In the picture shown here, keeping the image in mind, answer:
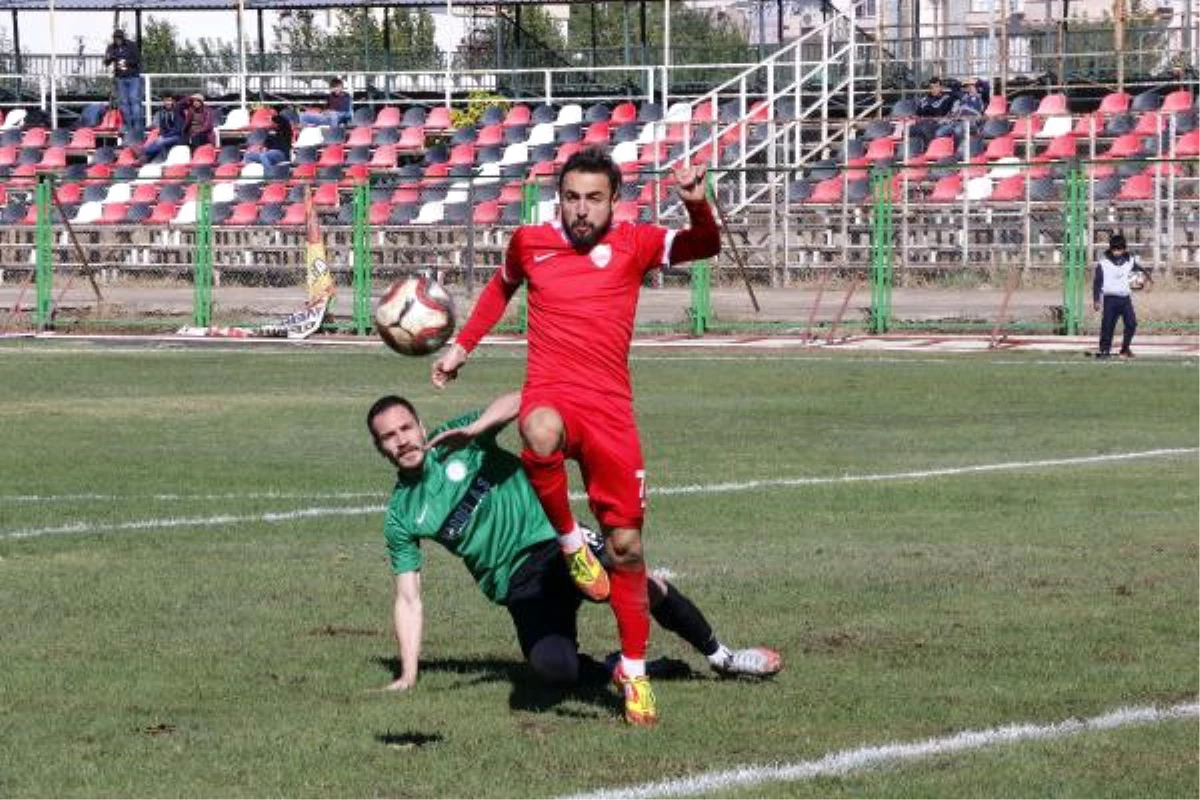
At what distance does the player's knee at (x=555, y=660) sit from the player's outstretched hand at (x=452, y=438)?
2.42 ft

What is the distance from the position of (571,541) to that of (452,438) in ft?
1.87

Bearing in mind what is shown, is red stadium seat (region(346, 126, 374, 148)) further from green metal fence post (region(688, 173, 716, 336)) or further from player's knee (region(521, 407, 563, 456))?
player's knee (region(521, 407, 563, 456))

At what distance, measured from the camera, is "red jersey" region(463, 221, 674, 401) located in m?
8.37

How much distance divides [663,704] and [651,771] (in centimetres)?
111

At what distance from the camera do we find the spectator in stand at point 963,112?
39875 mm

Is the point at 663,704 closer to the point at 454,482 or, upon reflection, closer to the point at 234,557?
the point at 454,482

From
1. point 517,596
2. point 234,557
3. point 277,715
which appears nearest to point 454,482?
point 517,596

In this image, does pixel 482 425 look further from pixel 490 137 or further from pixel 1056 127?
pixel 490 137

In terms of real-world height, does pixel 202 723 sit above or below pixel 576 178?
below

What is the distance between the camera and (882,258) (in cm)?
3281

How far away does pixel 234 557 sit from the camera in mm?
12367

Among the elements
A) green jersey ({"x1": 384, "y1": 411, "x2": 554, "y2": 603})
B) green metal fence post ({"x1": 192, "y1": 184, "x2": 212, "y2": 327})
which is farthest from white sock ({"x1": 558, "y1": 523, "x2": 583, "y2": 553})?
green metal fence post ({"x1": 192, "y1": 184, "x2": 212, "y2": 327})

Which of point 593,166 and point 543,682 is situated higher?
point 593,166

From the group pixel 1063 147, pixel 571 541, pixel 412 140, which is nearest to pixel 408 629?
pixel 571 541
